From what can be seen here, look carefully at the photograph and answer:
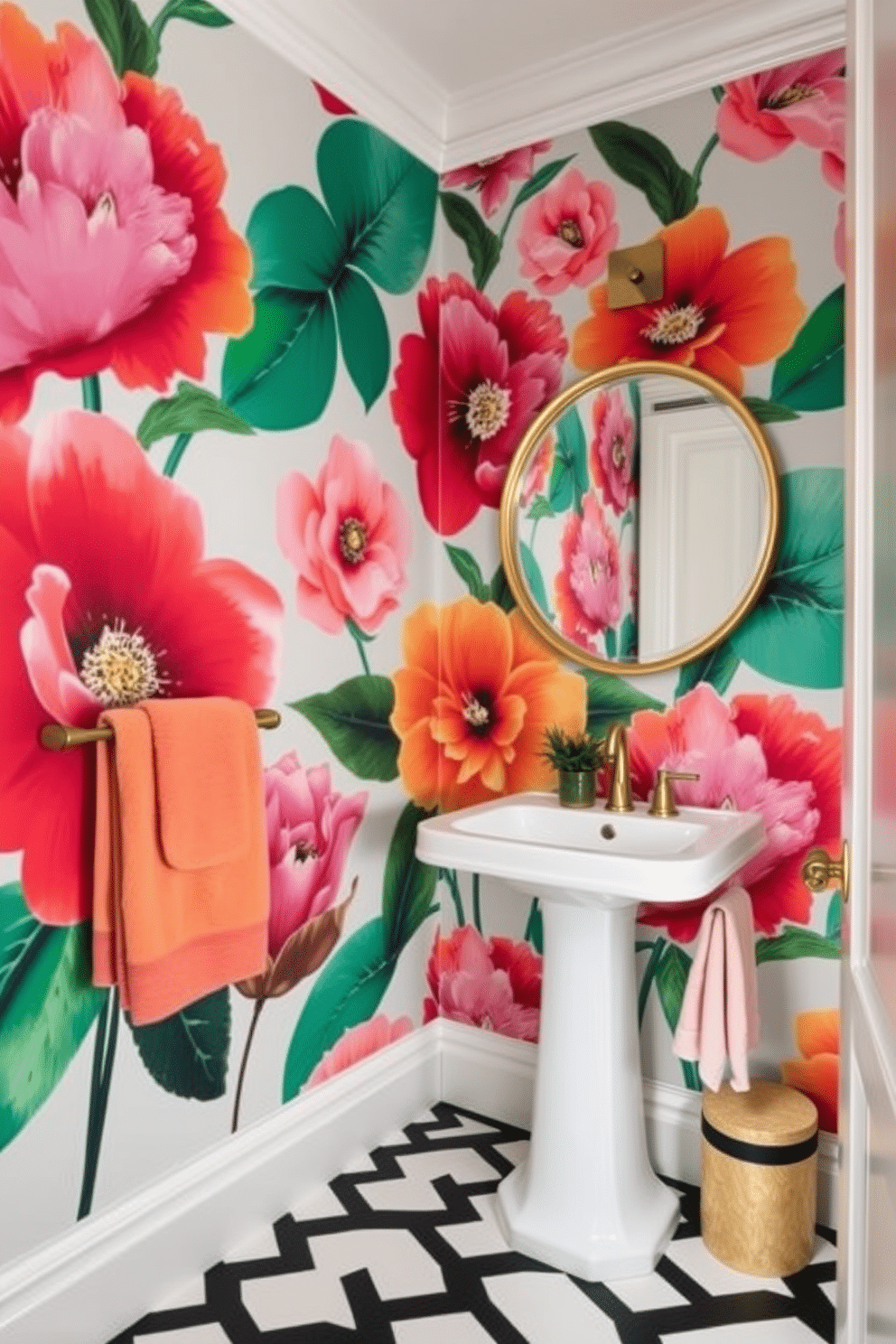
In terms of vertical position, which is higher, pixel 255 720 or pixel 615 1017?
pixel 255 720

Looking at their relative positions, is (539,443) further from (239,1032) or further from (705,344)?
(239,1032)

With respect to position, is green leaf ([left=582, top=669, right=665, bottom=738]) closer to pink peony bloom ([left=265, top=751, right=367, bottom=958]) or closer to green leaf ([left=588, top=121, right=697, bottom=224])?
pink peony bloom ([left=265, top=751, right=367, bottom=958])

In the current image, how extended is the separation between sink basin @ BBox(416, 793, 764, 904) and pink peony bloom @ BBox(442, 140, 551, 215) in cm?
144

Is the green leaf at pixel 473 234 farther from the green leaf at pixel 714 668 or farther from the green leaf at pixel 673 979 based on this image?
the green leaf at pixel 673 979

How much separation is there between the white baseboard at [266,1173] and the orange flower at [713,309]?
1589mm

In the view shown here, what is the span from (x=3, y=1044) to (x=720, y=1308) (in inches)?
50.9

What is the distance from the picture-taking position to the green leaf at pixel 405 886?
2.22m

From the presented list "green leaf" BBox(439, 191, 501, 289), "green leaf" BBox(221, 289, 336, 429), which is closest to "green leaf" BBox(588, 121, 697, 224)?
"green leaf" BBox(439, 191, 501, 289)

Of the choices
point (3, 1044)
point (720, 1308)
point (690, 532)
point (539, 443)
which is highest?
point (539, 443)

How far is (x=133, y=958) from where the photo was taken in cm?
146

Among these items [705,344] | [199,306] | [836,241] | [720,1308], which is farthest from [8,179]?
[720,1308]

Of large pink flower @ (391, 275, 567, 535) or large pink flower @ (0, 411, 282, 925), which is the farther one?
large pink flower @ (391, 275, 567, 535)

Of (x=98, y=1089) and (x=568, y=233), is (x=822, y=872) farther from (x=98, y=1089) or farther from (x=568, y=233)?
(x=568, y=233)

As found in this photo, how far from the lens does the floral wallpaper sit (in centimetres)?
148
